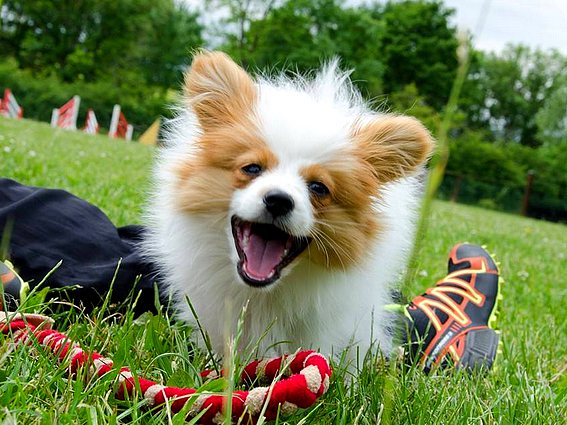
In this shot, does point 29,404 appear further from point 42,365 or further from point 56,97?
point 56,97

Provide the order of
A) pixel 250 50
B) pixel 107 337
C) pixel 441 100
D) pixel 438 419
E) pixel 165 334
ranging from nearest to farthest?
pixel 438 419 → pixel 107 337 → pixel 165 334 → pixel 250 50 → pixel 441 100

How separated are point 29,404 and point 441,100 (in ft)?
126

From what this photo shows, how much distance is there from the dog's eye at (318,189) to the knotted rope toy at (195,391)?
58 cm

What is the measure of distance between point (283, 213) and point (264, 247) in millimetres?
159

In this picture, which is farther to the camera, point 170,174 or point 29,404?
point 170,174

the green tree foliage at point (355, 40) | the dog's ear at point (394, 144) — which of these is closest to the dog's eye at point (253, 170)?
the dog's ear at point (394, 144)

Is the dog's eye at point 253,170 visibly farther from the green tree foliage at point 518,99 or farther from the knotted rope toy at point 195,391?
→ the green tree foliage at point 518,99

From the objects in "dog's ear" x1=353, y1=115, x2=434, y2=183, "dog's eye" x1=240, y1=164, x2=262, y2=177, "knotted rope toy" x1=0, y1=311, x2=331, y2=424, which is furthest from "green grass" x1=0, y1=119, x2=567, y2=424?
"dog's eye" x1=240, y1=164, x2=262, y2=177

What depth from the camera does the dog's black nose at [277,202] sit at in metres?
1.89

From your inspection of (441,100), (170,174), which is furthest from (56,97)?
(170,174)

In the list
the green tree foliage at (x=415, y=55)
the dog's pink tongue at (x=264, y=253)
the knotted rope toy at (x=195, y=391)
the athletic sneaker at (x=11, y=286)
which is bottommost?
the athletic sneaker at (x=11, y=286)

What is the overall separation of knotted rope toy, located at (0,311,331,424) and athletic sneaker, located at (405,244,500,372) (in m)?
0.76

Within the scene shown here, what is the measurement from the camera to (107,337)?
1779mm

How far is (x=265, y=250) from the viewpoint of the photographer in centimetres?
201
